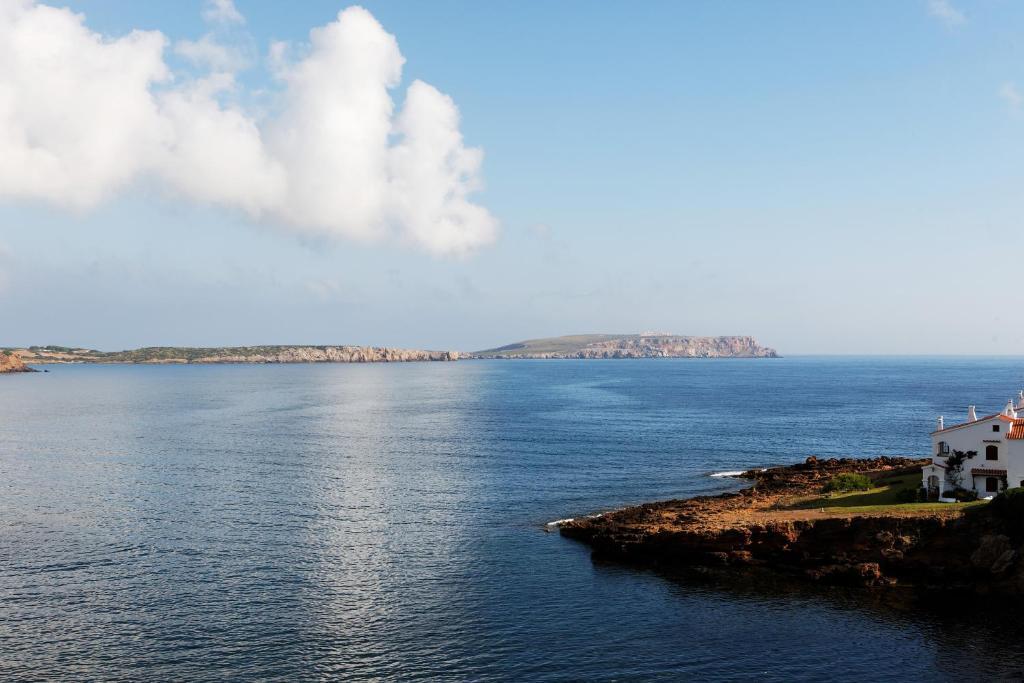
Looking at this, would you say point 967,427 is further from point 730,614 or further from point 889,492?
point 730,614

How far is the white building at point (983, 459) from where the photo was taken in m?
65.3

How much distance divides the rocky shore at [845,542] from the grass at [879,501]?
0.40 m

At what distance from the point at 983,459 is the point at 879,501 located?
959cm

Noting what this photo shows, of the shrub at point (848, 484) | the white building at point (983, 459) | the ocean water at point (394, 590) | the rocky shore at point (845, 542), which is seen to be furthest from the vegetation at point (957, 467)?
the ocean water at point (394, 590)

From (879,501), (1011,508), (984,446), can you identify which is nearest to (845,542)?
(1011,508)

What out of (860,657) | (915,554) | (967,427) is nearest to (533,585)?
(860,657)

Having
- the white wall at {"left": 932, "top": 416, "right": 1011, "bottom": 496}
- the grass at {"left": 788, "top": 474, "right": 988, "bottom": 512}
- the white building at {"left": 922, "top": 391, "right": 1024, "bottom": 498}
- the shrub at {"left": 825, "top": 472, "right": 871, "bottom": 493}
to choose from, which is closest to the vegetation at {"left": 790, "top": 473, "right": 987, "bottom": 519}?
the grass at {"left": 788, "top": 474, "right": 988, "bottom": 512}

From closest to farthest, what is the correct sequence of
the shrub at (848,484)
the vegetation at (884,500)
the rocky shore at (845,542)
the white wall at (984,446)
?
1. the rocky shore at (845,542)
2. the vegetation at (884,500)
3. the white wall at (984,446)
4. the shrub at (848,484)

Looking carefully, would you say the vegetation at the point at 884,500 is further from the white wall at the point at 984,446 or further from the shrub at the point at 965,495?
the white wall at the point at 984,446

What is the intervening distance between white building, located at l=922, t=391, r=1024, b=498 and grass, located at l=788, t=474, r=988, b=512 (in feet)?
9.31

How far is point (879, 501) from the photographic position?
68188 mm

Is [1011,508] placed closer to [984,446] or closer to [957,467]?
[957,467]

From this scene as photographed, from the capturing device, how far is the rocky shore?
54438 millimetres

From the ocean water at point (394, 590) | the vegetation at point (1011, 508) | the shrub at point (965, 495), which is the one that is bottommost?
the ocean water at point (394, 590)
